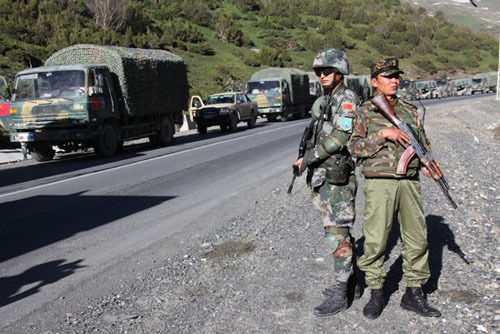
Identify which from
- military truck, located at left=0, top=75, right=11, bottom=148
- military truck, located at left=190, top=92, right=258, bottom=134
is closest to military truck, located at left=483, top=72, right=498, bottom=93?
military truck, located at left=190, top=92, right=258, bottom=134

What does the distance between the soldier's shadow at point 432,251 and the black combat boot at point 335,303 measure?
0.47 metres

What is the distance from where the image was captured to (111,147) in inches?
600

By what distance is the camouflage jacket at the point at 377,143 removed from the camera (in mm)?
3918

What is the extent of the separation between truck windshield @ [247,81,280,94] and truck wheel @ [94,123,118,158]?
1431cm

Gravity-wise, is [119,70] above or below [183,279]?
above

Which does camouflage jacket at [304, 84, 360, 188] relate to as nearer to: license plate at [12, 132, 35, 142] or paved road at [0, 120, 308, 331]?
paved road at [0, 120, 308, 331]

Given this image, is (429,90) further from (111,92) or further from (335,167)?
(335,167)

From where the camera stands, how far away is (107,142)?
1509 centimetres

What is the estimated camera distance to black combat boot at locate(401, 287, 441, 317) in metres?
4.00

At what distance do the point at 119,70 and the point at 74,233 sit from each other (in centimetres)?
955

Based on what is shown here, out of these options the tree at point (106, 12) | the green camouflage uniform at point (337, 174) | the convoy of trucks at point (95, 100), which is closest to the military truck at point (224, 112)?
the convoy of trucks at point (95, 100)

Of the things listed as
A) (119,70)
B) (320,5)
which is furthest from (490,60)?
(119,70)

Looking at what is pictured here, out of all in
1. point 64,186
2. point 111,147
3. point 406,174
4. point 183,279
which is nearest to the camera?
point 406,174

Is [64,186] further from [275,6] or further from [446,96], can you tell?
[275,6]
